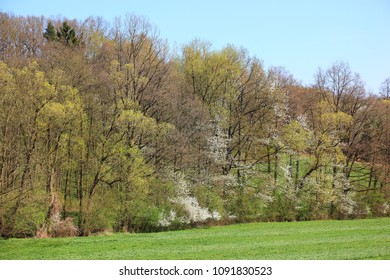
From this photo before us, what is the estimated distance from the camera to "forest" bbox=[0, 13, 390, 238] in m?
24.7

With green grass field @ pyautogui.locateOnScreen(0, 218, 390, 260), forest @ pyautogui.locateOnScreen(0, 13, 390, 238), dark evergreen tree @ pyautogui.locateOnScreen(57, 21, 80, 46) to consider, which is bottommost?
green grass field @ pyautogui.locateOnScreen(0, 218, 390, 260)

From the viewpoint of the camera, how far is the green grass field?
17500 mm

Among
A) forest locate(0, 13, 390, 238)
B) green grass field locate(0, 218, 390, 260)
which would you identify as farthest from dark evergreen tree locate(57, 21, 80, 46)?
green grass field locate(0, 218, 390, 260)

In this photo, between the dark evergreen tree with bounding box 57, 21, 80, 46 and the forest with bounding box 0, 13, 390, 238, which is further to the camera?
the dark evergreen tree with bounding box 57, 21, 80, 46

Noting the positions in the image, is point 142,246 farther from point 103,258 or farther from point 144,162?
point 144,162

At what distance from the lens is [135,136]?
29.4 meters

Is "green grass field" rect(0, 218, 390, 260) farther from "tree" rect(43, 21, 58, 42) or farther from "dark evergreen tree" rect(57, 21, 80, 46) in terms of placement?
"tree" rect(43, 21, 58, 42)

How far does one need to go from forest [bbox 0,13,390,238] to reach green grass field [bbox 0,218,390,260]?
4009 mm

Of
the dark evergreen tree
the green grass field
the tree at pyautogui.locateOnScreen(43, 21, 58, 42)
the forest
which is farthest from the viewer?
the tree at pyautogui.locateOnScreen(43, 21, 58, 42)

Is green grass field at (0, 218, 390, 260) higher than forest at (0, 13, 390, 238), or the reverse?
forest at (0, 13, 390, 238)

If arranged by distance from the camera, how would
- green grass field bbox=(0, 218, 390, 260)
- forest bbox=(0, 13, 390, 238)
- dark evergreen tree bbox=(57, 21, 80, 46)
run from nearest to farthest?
green grass field bbox=(0, 218, 390, 260) → forest bbox=(0, 13, 390, 238) → dark evergreen tree bbox=(57, 21, 80, 46)

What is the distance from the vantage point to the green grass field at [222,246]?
17.5 meters

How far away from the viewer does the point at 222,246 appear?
2022 centimetres

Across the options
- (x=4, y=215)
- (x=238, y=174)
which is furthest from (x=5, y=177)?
(x=238, y=174)
